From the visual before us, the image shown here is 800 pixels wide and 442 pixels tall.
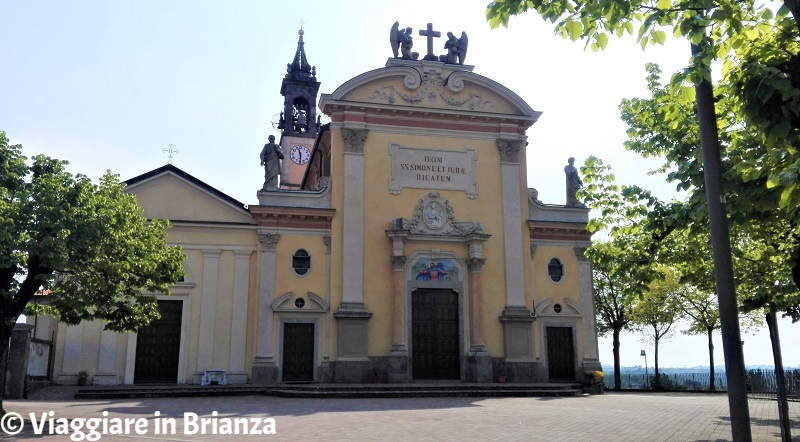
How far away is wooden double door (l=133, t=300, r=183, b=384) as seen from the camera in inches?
1009

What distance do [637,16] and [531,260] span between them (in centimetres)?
2316

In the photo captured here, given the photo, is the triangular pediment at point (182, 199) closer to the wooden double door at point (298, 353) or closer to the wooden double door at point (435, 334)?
the wooden double door at point (298, 353)

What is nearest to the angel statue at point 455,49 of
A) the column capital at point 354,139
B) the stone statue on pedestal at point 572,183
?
the column capital at point 354,139

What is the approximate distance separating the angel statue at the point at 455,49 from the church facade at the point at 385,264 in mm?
793

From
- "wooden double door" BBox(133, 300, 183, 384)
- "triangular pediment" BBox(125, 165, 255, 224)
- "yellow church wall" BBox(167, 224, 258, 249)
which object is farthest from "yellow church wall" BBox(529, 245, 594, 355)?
"wooden double door" BBox(133, 300, 183, 384)

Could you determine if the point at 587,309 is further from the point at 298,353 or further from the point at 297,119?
the point at 297,119

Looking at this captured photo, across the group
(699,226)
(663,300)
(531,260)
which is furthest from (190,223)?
(663,300)

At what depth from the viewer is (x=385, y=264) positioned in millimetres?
27922

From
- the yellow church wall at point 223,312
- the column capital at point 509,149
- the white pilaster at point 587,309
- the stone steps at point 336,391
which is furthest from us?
the column capital at point 509,149

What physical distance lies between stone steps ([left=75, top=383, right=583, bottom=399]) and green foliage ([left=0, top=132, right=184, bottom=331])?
777cm

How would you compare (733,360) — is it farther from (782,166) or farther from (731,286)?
(782,166)

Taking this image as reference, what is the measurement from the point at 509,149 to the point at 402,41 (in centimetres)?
695

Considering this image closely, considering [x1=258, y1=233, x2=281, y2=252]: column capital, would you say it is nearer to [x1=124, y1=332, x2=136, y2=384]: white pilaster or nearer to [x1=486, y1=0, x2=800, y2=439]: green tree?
[x1=124, y1=332, x2=136, y2=384]: white pilaster

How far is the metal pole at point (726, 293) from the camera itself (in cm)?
611
